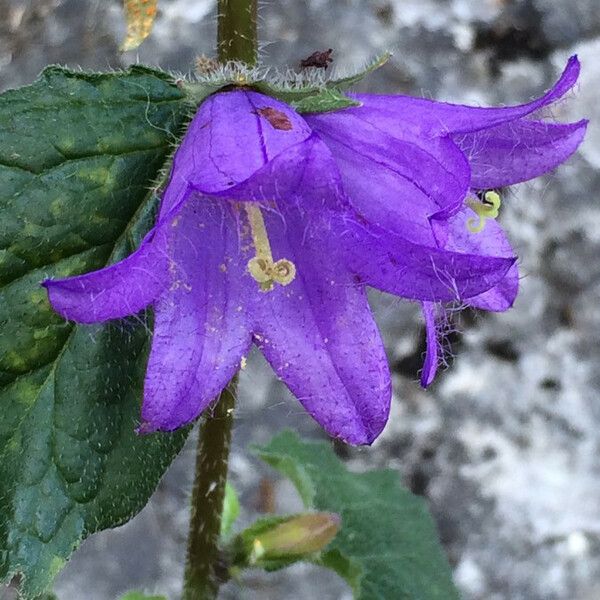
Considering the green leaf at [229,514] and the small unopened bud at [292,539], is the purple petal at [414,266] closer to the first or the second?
the small unopened bud at [292,539]

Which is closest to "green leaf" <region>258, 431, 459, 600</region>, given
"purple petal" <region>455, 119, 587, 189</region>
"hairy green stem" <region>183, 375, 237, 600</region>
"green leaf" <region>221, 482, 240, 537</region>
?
"green leaf" <region>221, 482, 240, 537</region>

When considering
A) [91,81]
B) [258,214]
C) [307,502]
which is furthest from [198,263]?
[307,502]

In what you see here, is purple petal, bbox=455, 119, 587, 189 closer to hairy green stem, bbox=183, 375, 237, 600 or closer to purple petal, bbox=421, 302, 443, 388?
purple petal, bbox=421, 302, 443, 388

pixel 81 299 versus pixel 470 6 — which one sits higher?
pixel 81 299

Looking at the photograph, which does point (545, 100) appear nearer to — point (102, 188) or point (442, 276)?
point (442, 276)

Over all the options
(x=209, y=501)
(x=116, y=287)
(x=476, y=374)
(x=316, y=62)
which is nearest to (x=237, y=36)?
(x=316, y=62)
